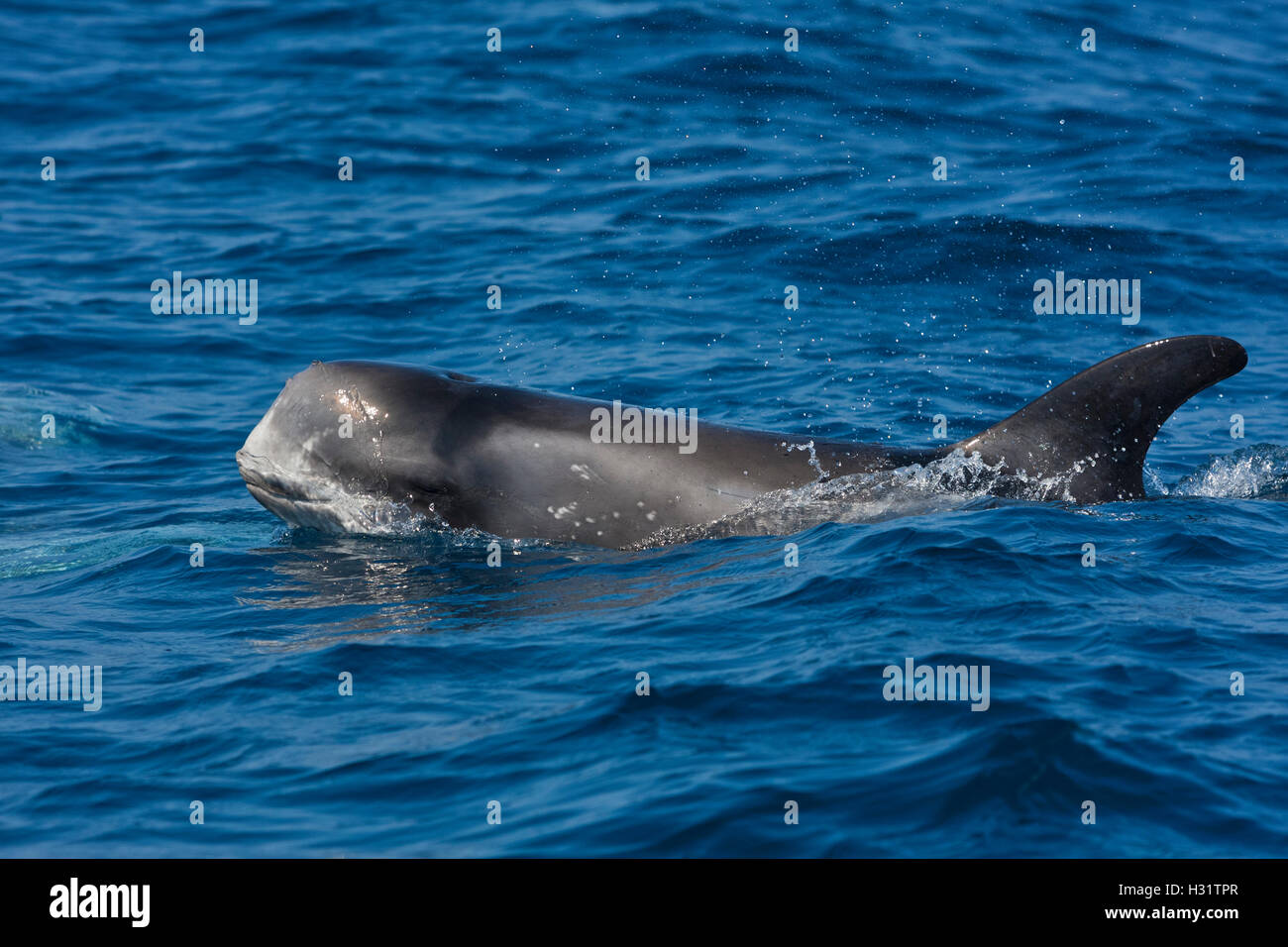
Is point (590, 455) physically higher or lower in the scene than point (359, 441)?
lower

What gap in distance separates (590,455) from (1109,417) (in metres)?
3.74

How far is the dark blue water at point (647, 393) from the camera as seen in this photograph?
722cm

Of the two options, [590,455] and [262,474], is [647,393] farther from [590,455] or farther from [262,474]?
[262,474]

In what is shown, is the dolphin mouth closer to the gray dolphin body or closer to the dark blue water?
the gray dolphin body

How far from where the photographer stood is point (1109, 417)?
34.9ft

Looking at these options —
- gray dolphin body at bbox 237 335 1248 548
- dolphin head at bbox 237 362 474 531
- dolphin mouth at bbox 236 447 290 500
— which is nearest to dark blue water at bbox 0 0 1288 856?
gray dolphin body at bbox 237 335 1248 548

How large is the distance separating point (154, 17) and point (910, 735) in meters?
29.8

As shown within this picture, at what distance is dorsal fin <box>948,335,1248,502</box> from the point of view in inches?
412

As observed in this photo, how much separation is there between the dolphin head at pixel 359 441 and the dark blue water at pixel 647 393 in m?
0.41

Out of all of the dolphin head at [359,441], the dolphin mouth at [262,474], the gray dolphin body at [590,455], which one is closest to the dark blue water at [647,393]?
the gray dolphin body at [590,455]

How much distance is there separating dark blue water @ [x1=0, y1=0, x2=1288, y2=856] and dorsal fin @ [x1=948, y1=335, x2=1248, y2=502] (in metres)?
0.33

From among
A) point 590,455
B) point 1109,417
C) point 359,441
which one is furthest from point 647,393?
point 1109,417

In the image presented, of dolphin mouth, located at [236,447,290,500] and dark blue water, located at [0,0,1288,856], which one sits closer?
dark blue water, located at [0,0,1288,856]

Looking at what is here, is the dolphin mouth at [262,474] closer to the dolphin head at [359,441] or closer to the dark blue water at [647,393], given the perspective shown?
the dolphin head at [359,441]
